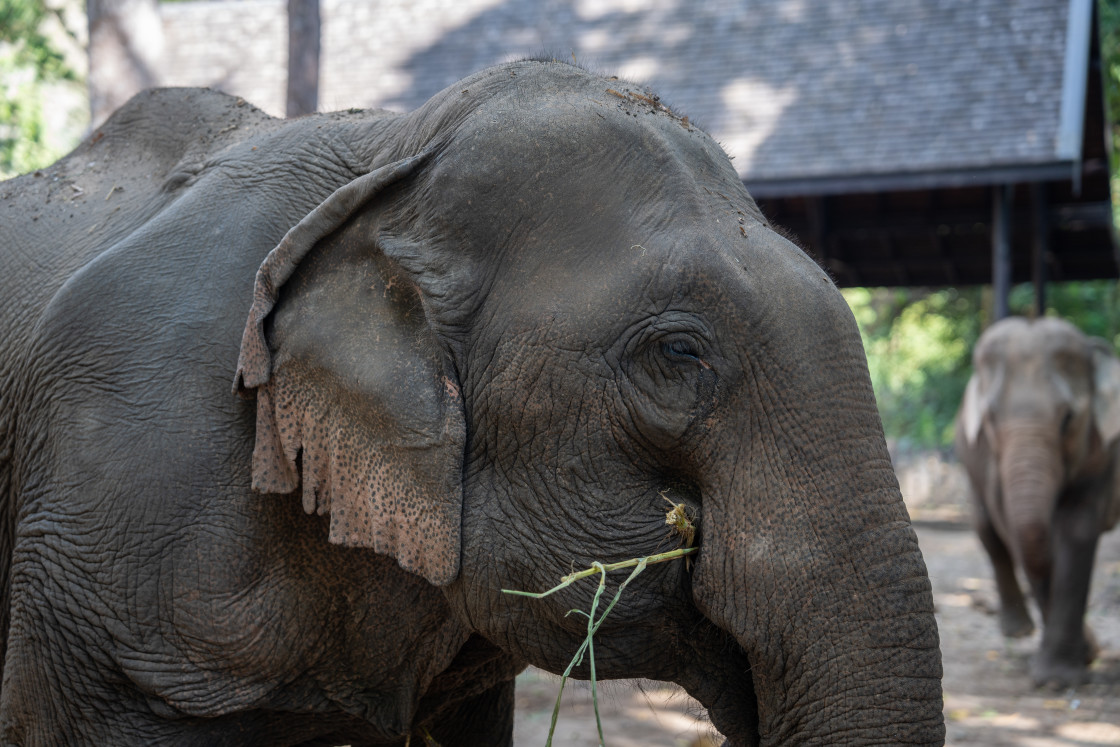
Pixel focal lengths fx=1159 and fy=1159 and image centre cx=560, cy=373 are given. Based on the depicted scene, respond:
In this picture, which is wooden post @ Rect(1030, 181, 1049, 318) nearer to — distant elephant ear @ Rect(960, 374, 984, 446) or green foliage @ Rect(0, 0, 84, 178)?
distant elephant ear @ Rect(960, 374, 984, 446)

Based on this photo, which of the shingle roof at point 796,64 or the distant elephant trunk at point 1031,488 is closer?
the distant elephant trunk at point 1031,488

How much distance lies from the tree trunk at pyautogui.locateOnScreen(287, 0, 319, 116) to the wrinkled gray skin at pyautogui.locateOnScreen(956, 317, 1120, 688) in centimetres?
496

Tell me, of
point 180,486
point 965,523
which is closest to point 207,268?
point 180,486

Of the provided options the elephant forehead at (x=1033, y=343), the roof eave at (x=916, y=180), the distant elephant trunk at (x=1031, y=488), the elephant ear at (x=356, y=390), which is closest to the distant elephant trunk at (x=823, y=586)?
the elephant ear at (x=356, y=390)

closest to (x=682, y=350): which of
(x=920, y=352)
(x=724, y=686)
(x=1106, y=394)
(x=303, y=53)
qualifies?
(x=724, y=686)

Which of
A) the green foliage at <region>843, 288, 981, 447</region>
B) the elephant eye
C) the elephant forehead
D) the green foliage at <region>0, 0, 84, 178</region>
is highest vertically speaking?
the elephant eye

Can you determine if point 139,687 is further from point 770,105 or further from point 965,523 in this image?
point 965,523

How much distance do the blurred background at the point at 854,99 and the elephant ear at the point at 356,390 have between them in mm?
3948

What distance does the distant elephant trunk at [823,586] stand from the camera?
1.83 m

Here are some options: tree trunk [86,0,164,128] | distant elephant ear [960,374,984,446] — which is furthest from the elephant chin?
distant elephant ear [960,374,984,446]

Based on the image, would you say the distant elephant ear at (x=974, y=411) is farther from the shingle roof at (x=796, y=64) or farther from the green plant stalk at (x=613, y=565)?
the green plant stalk at (x=613, y=565)

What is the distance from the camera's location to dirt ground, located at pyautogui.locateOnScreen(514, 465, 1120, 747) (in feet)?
18.0

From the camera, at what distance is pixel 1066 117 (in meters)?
9.89

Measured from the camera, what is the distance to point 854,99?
1134cm
